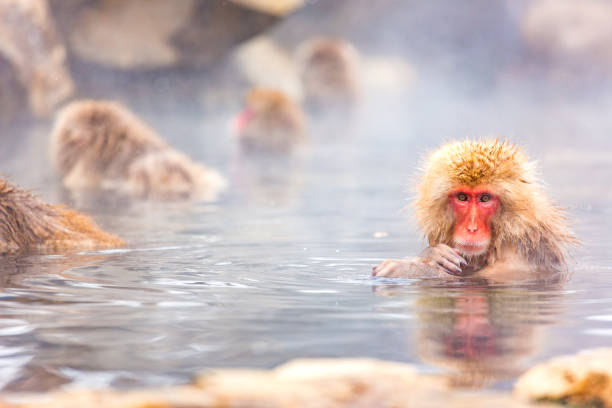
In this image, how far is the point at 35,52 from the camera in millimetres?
14992

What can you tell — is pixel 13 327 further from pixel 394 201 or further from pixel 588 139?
pixel 588 139

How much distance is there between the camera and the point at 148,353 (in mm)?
3254

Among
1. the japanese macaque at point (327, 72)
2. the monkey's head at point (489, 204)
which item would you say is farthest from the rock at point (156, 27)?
the monkey's head at point (489, 204)

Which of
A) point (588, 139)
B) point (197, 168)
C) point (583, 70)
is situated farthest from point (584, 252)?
point (583, 70)

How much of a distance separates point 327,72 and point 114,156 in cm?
1175

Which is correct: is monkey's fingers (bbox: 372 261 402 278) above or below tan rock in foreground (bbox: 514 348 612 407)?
above

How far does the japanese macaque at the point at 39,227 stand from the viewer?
5.37 m

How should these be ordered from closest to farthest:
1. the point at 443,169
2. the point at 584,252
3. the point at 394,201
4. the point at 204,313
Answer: the point at 204,313 → the point at 443,169 → the point at 584,252 → the point at 394,201

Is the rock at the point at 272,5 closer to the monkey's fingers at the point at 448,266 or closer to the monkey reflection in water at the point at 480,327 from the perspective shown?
the monkey's fingers at the point at 448,266

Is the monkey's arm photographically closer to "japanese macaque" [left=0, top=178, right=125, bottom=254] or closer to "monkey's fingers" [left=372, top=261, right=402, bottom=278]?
"monkey's fingers" [left=372, top=261, right=402, bottom=278]

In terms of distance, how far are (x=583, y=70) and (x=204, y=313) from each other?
2294cm

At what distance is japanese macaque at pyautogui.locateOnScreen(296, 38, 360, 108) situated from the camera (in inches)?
818

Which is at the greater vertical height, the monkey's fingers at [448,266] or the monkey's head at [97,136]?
the monkey's head at [97,136]

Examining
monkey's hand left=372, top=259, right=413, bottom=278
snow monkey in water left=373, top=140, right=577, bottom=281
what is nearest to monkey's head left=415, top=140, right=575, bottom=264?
snow monkey in water left=373, top=140, right=577, bottom=281
